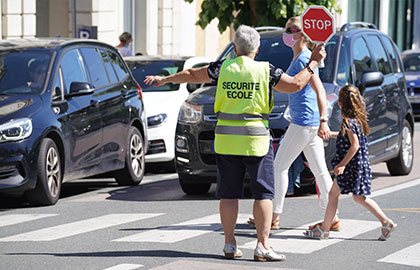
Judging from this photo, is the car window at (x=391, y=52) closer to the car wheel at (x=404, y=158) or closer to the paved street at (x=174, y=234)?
the car wheel at (x=404, y=158)

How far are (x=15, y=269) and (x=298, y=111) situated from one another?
2.93 m

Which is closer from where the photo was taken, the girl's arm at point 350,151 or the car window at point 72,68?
the girl's arm at point 350,151

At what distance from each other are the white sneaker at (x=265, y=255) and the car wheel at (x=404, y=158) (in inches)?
236

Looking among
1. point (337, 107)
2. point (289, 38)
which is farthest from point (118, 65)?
point (289, 38)

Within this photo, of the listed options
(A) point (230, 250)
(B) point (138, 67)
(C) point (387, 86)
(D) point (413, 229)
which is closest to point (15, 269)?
(A) point (230, 250)

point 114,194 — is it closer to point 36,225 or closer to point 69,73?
point 69,73

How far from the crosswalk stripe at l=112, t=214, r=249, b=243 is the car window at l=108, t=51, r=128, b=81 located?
357 centimetres

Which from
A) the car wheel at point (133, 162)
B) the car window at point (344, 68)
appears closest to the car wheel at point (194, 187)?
the car wheel at point (133, 162)

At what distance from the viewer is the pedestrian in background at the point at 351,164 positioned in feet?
28.5

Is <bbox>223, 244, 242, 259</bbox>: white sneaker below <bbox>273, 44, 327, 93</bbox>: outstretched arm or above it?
below

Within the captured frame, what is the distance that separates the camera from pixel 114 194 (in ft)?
39.0

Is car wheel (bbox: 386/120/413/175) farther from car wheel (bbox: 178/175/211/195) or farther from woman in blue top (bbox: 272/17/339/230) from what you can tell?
woman in blue top (bbox: 272/17/339/230)

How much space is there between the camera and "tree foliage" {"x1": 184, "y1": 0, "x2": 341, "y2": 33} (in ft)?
70.5

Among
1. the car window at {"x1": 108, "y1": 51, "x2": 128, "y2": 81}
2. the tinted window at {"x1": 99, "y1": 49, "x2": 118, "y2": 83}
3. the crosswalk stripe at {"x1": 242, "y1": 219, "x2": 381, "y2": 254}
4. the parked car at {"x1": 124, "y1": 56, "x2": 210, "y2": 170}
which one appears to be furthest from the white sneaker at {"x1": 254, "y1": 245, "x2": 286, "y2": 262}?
the parked car at {"x1": 124, "y1": 56, "x2": 210, "y2": 170}
